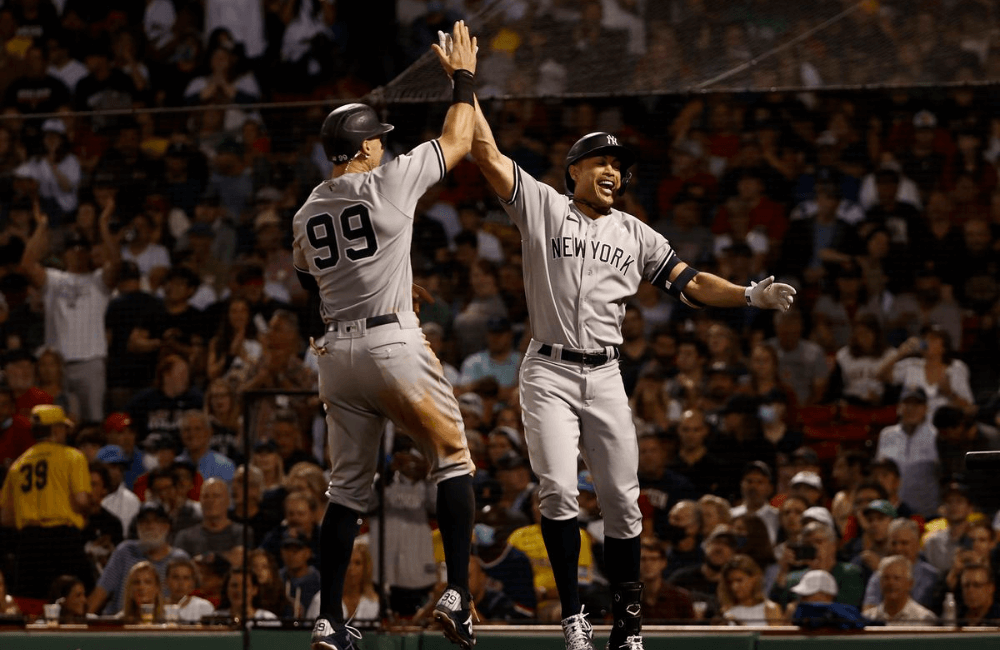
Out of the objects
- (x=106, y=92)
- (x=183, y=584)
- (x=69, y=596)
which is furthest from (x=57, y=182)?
(x=106, y=92)

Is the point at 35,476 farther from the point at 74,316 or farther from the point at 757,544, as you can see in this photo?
the point at 757,544

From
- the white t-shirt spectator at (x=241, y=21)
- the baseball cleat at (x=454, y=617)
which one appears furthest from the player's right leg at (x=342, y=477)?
the white t-shirt spectator at (x=241, y=21)

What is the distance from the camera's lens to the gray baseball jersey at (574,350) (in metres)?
5.40

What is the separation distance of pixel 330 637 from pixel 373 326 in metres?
1.09

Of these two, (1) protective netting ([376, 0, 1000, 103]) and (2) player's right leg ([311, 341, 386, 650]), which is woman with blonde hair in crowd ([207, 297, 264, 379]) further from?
(2) player's right leg ([311, 341, 386, 650])

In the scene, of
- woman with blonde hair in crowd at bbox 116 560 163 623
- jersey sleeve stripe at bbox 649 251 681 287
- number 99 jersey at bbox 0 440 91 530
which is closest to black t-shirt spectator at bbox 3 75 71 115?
number 99 jersey at bbox 0 440 91 530

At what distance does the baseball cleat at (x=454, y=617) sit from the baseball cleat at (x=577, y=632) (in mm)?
508

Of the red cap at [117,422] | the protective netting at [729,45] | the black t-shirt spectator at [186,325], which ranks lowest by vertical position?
the red cap at [117,422]

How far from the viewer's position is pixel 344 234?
505 cm

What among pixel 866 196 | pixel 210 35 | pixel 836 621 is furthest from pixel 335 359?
pixel 210 35

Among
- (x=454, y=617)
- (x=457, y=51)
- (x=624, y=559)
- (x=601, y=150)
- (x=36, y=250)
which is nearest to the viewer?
(x=454, y=617)

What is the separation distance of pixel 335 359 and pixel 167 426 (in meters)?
3.53

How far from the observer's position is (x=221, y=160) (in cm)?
821

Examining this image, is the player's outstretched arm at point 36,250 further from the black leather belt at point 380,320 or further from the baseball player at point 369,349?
the black leather belt at point 380,320
